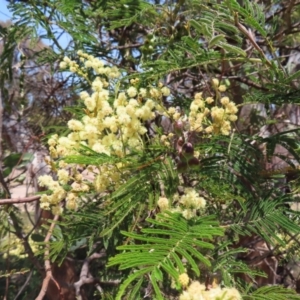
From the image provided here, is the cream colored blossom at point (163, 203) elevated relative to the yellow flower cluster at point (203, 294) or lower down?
elevated

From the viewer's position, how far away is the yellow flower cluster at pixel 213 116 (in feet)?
2.89

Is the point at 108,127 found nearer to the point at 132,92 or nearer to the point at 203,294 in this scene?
the point at 132,92

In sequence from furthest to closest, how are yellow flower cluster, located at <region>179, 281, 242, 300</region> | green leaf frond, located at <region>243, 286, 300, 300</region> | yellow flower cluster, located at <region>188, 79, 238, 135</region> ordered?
yellow flower cluster, located at <region>188, 79, 238, 135</region> < green leaf frond, located at <region>243, 286, 300, 300</region> < yellow flower cluster, located at <region>179, 281, 242, 300</region>

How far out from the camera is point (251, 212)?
2.93 ft

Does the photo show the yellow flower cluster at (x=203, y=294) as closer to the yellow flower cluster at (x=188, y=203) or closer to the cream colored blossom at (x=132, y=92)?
the yellow flower cluster at (x=188, y=203)

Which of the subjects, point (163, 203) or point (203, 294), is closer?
point (203, 294)

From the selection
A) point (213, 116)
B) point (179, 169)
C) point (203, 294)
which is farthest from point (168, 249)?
point (213, 116)

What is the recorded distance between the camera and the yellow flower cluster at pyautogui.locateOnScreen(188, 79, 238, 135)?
34.7 inches

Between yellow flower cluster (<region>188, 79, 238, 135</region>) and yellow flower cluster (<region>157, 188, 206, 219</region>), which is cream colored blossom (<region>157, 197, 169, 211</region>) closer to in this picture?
yellow flower cluster (<region>157, 188, 206, 219</region>)

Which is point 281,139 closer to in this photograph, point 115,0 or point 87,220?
point 87,220

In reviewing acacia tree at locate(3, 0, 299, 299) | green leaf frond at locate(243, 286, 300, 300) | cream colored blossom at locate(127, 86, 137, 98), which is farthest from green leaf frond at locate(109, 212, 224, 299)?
cream colored blossom at locate(127, 86, 137, 98)

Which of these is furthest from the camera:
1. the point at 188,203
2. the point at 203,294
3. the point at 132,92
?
the point at 132,92

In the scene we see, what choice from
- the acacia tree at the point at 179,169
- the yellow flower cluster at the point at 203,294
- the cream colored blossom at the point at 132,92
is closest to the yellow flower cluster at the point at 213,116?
the acacia tree at the point at 179,169

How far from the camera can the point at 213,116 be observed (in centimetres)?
89
